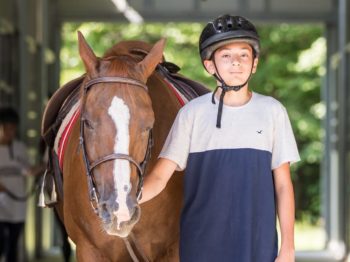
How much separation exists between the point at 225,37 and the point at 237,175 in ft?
1.92

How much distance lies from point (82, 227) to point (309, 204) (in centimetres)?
1797

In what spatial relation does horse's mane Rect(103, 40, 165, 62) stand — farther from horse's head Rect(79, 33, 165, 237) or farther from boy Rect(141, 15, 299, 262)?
boy Rect(141, 15, 299, 262)

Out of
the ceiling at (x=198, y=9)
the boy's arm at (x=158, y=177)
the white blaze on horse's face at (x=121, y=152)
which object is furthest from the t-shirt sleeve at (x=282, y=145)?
the ceiling at (x=198, y=9)

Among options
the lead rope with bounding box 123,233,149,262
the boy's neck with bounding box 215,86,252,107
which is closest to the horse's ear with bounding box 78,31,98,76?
the boy's neck with bounding box 215,86,252,107

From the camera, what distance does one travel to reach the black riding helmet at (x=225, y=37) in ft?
12.9

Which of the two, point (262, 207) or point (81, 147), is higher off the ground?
point (81, 147)

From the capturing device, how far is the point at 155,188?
3.97 metres

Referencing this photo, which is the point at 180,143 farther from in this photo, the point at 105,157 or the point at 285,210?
the point at 285,210

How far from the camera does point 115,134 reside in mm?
3754

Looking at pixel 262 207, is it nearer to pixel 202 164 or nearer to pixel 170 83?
pixel 202 164

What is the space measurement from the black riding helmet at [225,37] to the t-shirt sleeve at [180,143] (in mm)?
145

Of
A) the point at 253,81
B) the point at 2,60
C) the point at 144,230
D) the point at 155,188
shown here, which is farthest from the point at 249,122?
the point at 253,81

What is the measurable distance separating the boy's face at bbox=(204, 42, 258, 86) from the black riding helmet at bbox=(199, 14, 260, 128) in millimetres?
18

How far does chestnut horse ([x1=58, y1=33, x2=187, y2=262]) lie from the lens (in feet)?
12.1
